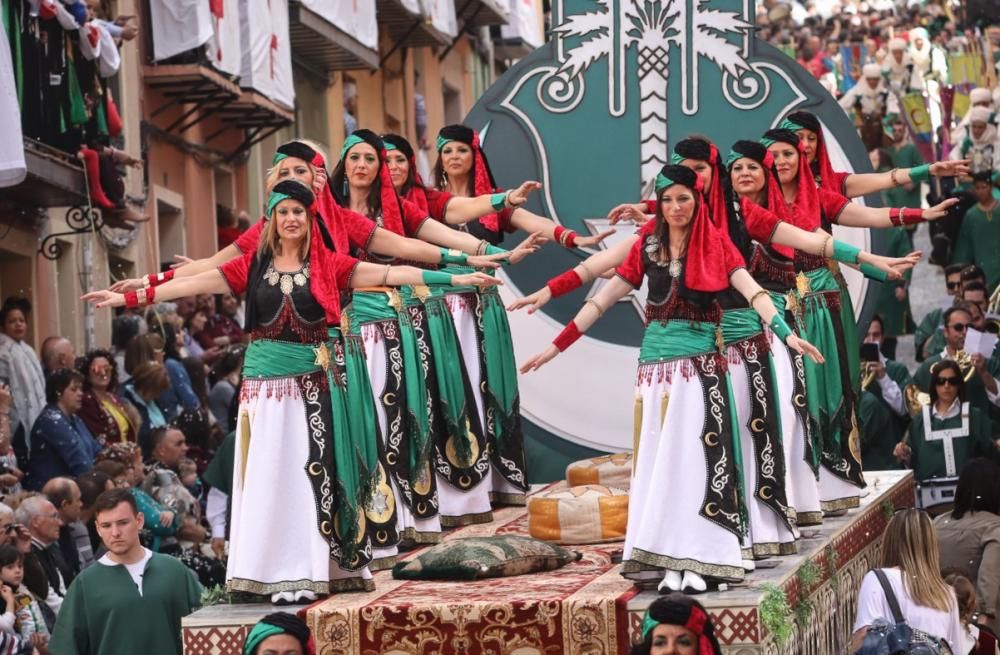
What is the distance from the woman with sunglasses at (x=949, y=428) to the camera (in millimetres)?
14672

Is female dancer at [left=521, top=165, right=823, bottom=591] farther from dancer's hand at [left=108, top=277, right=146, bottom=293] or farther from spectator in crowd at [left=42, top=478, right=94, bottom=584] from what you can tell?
spectator in crowd at [left=42, top=478, right=94, bottom=584]

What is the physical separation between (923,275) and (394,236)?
12.5m

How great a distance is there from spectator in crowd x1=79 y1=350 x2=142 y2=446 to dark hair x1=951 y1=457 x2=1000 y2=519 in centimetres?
476

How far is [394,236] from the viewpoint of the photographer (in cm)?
1219

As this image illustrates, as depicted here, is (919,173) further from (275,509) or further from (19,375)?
(19,375)

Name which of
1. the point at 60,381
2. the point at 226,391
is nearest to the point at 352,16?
the point at 226,391

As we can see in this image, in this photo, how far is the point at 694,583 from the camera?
424 inches

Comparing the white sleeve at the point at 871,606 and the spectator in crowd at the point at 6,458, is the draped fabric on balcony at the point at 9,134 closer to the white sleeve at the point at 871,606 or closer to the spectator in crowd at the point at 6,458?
the spectator in crowd at the point at 6,458

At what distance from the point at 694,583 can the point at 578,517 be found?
6.44 ft

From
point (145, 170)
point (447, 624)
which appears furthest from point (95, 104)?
point (447, 624)


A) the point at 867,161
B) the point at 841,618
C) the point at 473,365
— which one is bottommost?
the point at 841,618

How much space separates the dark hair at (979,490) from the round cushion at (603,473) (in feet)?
5.92

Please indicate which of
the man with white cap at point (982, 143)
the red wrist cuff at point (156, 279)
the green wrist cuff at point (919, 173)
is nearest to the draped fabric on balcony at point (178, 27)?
the man with white cap at point (982, 143)

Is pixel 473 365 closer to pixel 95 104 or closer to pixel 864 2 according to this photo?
pixel 95 104
